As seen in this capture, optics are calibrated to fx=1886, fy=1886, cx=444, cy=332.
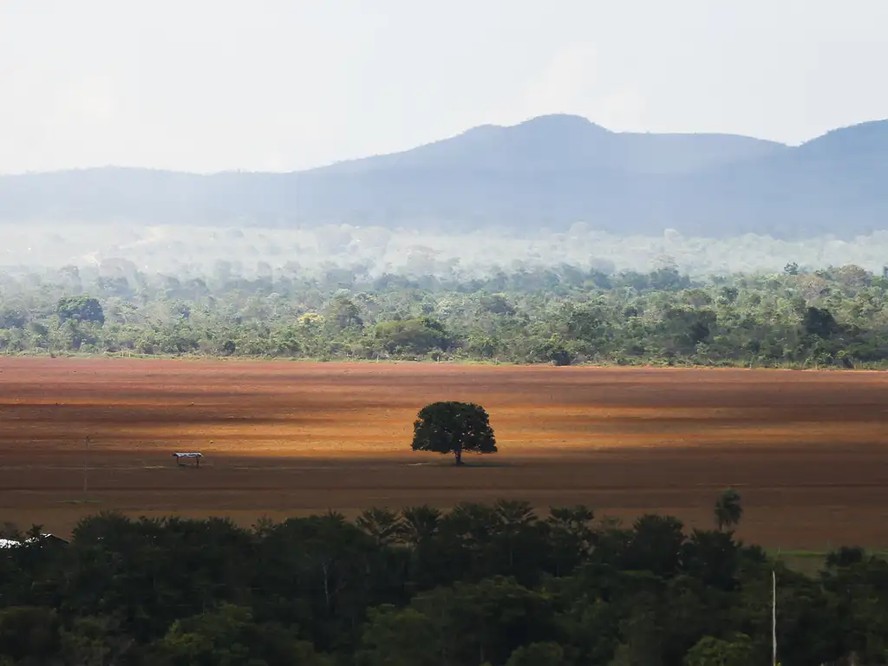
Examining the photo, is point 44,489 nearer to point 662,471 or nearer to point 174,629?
point 662,471

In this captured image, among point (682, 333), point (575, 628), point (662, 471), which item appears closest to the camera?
point (575, 628)

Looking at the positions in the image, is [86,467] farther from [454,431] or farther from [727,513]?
[727,513]

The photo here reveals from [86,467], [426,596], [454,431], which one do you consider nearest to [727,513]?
[426,596]

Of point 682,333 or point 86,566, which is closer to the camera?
point 86,566

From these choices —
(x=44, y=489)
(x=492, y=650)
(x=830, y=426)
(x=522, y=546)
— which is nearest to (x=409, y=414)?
(x=830, y=426)

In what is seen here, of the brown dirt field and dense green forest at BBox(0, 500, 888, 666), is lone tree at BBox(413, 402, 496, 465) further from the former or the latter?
dense green forest at BBox(0, 500, 888, 666)

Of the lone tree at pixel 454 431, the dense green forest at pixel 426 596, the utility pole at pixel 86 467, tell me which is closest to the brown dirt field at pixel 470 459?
the utility pole at pixel 86 467

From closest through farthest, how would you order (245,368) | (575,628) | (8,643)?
(8,643)
(575,628)
(245,368)
